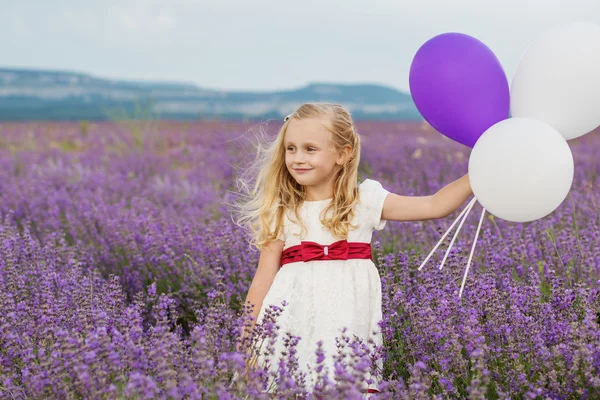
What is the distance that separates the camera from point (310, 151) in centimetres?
256

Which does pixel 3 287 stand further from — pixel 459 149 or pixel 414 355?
pixel 459 149

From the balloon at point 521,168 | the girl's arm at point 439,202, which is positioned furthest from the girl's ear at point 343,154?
the balloon at point 521,168

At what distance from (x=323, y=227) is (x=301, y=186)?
232mm

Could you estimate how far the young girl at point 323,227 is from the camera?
2484 millimetres

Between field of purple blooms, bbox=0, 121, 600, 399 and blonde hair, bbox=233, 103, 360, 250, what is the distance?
0.30 metres

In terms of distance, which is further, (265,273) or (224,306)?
(265,273)

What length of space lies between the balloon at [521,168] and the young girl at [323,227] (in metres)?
0.19

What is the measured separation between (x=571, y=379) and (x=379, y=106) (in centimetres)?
11540

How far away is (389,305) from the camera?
8.68 ft

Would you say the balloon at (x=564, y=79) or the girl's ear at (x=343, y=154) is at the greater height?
the balloon at (x=564, y=79)

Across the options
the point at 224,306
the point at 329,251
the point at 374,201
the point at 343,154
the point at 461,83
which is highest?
the point at 461,83

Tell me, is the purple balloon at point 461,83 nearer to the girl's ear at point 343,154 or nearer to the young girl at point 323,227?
the young girl at point 323,227

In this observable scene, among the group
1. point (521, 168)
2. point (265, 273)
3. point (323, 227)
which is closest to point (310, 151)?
point (323, 227)

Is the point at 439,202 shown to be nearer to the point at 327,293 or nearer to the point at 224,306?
the point at 327,293
